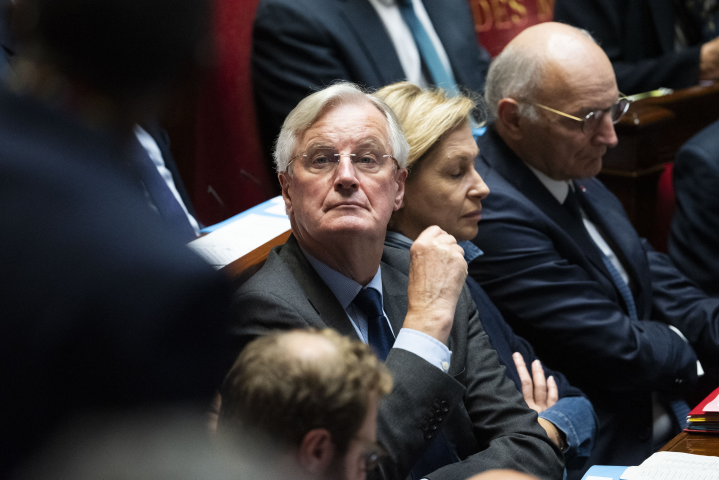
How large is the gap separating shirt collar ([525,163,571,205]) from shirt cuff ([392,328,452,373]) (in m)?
1.08

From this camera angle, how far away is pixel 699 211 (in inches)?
98.4

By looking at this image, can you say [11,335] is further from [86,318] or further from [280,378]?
[280,378]

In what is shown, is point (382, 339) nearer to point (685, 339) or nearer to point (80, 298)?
point (80, 298)

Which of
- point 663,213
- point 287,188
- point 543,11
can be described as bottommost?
point 663,213

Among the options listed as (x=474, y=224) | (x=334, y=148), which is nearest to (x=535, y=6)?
(x=474, y=224)

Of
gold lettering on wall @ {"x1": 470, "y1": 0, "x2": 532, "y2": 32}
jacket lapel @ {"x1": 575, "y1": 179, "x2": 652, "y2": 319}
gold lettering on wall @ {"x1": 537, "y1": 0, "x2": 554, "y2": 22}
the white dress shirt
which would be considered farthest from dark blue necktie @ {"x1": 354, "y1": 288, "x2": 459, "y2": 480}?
gold lettering on wall @ {"x1": 537, "y1": 0, "x2": 554, "y2": 22}

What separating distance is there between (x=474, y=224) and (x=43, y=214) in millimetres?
1387

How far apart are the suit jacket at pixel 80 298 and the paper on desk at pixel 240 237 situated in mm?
799

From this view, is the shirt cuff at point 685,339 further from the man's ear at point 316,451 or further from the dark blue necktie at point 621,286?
the man's ear at point 316,451

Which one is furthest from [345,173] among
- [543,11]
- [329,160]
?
[543,11]

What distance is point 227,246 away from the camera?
1.56 meters

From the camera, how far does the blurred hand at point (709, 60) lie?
3.30 metres

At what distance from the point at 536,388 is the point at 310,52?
1.30m

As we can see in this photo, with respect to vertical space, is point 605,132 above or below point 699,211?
above
